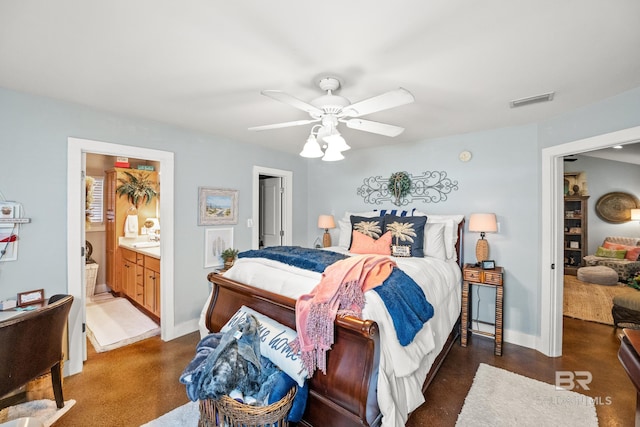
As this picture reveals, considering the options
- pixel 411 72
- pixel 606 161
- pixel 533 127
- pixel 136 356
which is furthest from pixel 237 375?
pixel 606 161

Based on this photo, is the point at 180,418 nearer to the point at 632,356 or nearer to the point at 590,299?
the point at 632,356

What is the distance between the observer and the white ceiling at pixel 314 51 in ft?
4.52

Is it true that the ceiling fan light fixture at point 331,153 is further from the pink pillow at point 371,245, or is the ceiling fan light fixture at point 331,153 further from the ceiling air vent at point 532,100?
the ceiling air vent at point 532,100

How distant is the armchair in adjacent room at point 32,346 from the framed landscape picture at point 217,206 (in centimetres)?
164

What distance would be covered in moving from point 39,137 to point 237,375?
104 inches

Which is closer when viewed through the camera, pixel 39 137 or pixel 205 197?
pixel 39 137

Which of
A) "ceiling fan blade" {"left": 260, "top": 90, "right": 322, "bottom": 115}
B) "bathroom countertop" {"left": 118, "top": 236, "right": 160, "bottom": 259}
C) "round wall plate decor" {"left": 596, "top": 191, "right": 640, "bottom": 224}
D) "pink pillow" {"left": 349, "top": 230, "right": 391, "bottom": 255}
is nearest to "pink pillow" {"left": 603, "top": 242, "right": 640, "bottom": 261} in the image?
"round wall plate decor" {"left": 596, "top": 191, "right": 640, "bottom": 224}

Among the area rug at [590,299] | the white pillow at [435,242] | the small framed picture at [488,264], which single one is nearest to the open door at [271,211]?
the white pillow at [435,242]

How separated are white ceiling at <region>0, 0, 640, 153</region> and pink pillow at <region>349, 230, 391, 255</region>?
4.49 feet

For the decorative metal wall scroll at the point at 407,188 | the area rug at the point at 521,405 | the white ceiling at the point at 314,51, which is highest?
the white ceiling at the point at 314,51

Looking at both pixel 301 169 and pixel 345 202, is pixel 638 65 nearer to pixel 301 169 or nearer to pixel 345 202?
pixel 345 202

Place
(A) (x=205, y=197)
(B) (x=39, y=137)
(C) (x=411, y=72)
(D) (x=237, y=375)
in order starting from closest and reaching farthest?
(D) (x=237, y=375) < (C) (x=411, y=72) < (B) (x=39, y=137) < (A) (x=205, y=197)

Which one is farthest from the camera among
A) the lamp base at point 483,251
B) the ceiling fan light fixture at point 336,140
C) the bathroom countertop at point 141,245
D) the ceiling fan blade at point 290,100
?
the bathroom countertop at point 141,245

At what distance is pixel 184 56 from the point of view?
178 centimetres
